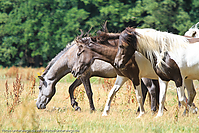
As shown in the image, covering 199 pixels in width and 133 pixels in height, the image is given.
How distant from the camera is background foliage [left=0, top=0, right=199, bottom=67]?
69.6 feet

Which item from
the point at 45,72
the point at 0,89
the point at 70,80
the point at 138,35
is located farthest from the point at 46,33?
the point at 138,35

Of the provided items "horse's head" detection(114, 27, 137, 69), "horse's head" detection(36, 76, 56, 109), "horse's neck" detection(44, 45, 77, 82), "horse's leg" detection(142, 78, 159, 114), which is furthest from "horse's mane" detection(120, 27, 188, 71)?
"horse's head" detection(36, 76, 56, 109)

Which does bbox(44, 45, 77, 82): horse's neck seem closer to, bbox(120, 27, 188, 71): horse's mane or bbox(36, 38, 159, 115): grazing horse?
bbox(36, 38, 159, 115): grazing horse

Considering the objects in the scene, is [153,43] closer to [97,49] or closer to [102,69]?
[97,49]

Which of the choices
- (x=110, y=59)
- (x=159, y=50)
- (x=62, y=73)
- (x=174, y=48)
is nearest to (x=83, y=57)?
(x=110, y=59)

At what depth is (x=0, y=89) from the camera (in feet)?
29.7

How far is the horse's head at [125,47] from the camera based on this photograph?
212 inches

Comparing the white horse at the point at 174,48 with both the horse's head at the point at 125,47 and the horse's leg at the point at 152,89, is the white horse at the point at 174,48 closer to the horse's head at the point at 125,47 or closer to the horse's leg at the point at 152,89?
the horse's head at the point at 125,47

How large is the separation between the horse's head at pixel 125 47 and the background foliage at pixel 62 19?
626 inches

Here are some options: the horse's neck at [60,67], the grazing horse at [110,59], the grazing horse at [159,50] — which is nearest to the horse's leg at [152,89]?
the grazing horse at [110,59]

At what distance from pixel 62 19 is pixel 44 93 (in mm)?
16246

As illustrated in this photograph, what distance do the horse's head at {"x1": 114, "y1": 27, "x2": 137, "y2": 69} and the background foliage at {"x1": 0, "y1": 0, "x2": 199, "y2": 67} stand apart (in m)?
15.9

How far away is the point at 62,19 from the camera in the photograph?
74.9 feet

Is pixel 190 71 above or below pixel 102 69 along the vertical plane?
above
